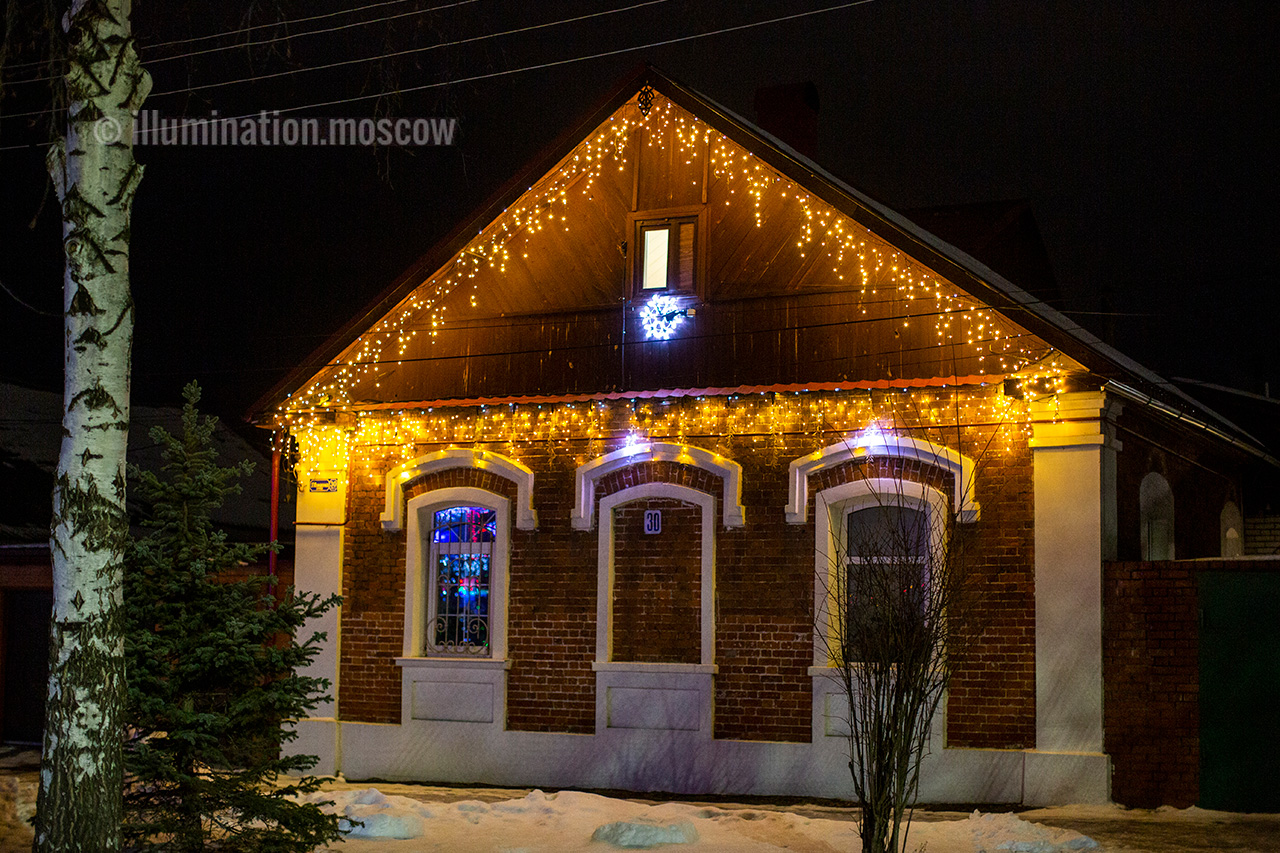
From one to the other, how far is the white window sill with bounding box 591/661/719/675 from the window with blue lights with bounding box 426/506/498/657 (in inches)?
61.8

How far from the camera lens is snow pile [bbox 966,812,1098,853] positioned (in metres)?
9.45

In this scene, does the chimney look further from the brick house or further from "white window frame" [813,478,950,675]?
"white window frame" [813,478,950,675]

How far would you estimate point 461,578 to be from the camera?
14609mm

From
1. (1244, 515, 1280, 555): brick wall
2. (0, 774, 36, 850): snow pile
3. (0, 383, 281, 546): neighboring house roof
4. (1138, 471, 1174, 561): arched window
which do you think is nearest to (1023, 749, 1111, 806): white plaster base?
(1138, 471, 1174, 561): arched window

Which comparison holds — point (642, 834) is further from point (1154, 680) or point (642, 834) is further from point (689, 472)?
point (1154, 680)

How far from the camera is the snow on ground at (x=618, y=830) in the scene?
9516mm

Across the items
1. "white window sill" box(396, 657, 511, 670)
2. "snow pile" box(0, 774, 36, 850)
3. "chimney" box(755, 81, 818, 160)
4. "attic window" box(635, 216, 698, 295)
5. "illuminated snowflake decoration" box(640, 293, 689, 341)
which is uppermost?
"chimney" box(755, 81, 818, 160)

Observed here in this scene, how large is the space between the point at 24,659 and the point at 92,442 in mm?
12692

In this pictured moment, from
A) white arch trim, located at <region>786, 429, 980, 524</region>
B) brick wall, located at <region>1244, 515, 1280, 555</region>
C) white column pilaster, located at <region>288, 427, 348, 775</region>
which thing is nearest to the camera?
white arch trim, located at <region>786, 429, 980, 524</region>

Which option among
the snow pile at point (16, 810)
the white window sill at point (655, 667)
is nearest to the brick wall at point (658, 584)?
the white window sill at point (655, 667)

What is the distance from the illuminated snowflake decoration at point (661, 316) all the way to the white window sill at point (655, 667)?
3444mm

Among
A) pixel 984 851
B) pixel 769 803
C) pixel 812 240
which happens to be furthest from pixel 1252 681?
pixel 812 240

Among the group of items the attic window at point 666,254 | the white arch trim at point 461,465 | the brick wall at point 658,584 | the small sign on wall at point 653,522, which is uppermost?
the attic window at point 666,254

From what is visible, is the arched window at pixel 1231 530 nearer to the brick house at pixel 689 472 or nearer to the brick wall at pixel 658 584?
the brick house at pixel 689 472
